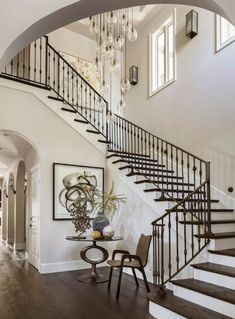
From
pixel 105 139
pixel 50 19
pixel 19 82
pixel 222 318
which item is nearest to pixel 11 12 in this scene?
pixel 50 19

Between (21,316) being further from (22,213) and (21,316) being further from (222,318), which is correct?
(22,213)

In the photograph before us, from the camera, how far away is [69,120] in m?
6.25

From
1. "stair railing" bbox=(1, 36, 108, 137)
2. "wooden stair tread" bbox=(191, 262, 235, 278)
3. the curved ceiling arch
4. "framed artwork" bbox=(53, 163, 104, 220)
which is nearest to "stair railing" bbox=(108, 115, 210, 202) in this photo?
"stair railing" bbox=(1, 36, 108, 137)

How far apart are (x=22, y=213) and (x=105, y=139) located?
161 inches

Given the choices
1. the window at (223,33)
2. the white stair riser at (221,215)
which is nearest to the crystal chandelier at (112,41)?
the window at (223,33)

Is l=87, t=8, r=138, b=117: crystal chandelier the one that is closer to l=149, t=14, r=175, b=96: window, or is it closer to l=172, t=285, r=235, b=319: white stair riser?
l=149, t=14, r=175, b=96: window

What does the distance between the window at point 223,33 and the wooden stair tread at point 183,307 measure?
15.3ft

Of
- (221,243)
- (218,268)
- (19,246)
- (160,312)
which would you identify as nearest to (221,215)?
(221,243)

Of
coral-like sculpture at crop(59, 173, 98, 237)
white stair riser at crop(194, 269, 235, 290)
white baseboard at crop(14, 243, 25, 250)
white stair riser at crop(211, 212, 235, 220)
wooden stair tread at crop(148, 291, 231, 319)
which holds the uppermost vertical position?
coral-like sculpture at crop(59, 173, 98, 237)

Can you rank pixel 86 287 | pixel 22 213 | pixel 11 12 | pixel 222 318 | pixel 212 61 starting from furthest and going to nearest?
pixel 22 213 → pixel 212 61 → pixel 86 287 → pixel 222 318 → pixel 11 12

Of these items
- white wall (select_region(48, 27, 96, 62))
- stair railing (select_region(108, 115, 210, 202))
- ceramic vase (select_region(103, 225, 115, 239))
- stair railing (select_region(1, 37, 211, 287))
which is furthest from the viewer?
white wall (select_region(48, 27, 96, 62))

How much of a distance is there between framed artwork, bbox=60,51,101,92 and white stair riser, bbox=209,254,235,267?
6.62 meters

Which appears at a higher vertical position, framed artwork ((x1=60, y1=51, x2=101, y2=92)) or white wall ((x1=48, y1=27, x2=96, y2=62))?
white wall ((x1=48, y1=27, x2=96, y2=62))

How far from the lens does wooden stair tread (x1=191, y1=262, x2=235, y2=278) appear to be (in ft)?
10.6
